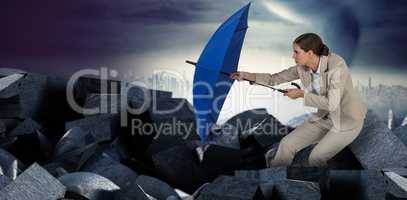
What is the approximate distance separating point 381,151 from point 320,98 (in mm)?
618

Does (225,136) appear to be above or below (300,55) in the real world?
below

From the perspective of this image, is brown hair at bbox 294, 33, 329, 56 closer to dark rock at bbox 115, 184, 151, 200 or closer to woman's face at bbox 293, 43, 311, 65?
woman's face at bbox 293, 43, 311, 65

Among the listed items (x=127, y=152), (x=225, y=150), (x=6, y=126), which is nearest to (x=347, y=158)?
(x=225, y=150)

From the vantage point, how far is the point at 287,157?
4.25 meters

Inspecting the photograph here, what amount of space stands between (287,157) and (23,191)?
176 cm

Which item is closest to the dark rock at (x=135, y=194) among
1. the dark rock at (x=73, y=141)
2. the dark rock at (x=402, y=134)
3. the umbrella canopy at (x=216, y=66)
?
the umbrella canopy at (x=216, y=66)

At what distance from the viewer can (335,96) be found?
12.6ft

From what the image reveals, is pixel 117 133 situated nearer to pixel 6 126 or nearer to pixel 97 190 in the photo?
pixel 6 126

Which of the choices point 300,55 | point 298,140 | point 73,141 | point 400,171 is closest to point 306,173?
point 298,140

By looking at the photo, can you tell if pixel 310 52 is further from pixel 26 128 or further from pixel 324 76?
pixel 26 128

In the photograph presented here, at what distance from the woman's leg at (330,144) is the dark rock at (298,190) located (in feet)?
1.80

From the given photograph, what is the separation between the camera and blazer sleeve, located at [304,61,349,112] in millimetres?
3826

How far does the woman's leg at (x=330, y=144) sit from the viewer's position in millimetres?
4004

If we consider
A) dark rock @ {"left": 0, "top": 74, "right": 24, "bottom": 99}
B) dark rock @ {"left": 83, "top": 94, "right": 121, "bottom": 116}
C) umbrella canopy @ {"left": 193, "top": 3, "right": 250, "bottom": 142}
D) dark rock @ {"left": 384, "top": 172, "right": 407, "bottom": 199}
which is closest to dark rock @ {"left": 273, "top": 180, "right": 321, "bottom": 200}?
dark rock @ {"left": 384, "top": 172, "right": 407, "bottom": 199}
